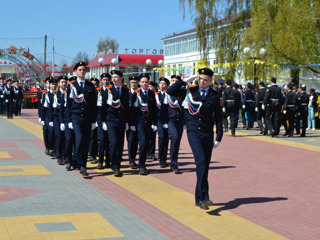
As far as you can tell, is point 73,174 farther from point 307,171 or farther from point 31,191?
point 307,171

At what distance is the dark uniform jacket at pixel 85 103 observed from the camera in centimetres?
1048

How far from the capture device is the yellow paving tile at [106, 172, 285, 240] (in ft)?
21.2

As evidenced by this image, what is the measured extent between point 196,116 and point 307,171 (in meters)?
4.41

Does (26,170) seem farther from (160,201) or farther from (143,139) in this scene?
(160,201)

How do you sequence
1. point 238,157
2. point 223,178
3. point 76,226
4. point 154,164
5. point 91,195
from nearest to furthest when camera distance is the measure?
point 76,226 → point 91,195 → point 223,178 → point 154,164 → point 238,157

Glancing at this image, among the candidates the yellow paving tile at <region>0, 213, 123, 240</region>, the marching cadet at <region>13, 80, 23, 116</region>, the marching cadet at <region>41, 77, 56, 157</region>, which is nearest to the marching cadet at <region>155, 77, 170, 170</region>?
the marching cadet at <region>41, 77, 56, 157</region>

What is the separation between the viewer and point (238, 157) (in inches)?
539

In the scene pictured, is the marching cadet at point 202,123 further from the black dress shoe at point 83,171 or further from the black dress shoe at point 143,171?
the black dress shoe at point 83,171

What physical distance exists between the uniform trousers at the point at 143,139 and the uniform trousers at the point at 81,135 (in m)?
1.08

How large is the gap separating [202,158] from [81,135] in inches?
130

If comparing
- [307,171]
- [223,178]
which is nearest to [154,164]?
[223,178]

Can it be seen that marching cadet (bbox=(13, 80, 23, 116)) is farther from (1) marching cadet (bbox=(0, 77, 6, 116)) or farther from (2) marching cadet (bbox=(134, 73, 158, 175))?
(2) marching cadet (bbox=(134, 73, 158, 175))

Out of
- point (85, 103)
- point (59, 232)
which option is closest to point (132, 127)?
point (85, 103)

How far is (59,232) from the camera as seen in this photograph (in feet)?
20.9
